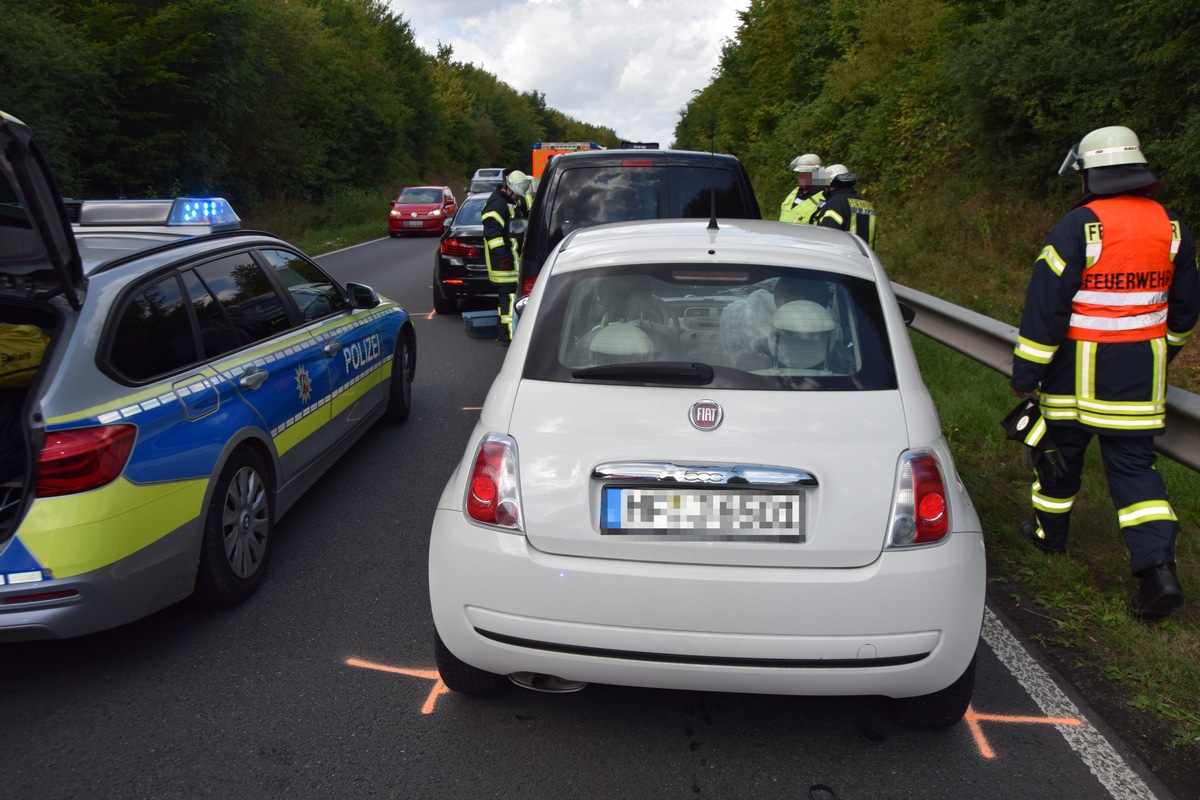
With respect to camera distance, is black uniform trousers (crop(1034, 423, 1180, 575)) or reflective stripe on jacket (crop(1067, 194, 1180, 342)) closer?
black uniform trousers (crop(1034, 423, 1180, 575))

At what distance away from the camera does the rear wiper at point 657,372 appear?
3051 mm

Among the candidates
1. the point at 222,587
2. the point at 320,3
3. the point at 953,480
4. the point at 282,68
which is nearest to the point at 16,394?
the point at 222,587

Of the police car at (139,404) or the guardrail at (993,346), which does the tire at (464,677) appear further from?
the guardrail at (993,346)

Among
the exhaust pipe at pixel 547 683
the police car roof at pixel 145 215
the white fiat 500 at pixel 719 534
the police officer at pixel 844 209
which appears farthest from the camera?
the police officer at pixel 844 209

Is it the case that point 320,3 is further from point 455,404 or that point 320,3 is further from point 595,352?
point 595,352

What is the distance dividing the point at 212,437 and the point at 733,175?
14.7ft

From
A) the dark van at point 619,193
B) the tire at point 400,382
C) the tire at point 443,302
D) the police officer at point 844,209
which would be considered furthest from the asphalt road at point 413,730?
the tire at point 443,302

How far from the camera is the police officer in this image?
8188mm

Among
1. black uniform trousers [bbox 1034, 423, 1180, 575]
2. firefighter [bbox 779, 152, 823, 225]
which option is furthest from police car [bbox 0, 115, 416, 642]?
firefighter [bbox 779, 152, 823, 225]

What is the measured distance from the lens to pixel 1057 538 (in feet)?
14.8

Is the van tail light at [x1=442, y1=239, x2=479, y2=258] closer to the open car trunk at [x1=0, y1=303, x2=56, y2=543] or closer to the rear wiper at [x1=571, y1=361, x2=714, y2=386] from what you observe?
the open car trunk at [x1=0, y1=303, x2=56, y2=543]

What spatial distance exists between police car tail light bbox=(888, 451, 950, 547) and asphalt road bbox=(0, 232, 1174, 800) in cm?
78

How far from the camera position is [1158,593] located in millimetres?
3795

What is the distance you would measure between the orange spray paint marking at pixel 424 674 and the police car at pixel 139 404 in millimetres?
778
